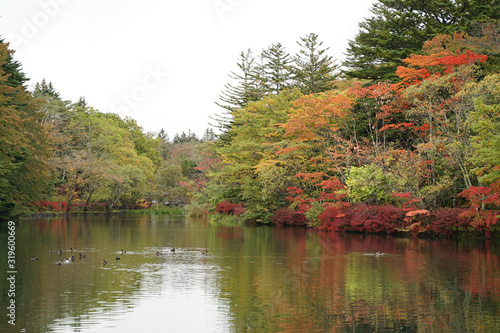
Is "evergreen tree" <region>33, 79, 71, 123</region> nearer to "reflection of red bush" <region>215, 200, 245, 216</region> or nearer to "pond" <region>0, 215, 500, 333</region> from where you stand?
"reflection of red bush" <region>215, 200, 245, 216</region>

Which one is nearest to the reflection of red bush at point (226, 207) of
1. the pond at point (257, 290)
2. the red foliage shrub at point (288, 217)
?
the red foliage shrub at point (288, 217)

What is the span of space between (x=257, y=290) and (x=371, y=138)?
22989 mm

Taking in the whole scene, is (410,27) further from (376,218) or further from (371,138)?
(376,218)

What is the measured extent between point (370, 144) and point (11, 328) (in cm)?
2770

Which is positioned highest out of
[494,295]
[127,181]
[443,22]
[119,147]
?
[443,22]

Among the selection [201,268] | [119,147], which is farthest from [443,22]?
[119,147]

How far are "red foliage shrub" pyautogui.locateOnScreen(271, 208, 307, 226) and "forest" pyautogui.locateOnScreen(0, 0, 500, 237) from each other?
10 cm

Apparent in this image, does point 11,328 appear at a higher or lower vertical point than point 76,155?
lower

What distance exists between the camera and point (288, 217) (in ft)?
126

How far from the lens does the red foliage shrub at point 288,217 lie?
3794cm

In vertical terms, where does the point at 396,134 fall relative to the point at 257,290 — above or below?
above

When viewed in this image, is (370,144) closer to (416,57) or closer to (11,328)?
(416,57)

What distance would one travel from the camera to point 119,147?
68.5 metres

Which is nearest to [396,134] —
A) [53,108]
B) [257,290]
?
[257,290]
